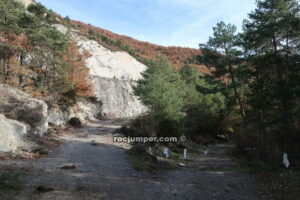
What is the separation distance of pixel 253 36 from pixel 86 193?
13.8 metres

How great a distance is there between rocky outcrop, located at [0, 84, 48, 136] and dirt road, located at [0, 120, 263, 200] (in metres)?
3.80

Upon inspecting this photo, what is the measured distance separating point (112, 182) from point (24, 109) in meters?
10.1

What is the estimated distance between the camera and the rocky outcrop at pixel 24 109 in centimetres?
1531

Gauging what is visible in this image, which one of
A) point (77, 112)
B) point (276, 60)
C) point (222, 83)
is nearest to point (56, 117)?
point (77, 112)

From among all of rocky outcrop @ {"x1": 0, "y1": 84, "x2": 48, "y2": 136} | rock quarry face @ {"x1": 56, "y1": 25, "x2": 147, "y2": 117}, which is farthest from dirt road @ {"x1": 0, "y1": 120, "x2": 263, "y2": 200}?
rock quarry face @ {"x1": 56, "y1": 25, "x2": 147, "y2": 117}

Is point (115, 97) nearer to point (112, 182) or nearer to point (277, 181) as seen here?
point (112, 182)

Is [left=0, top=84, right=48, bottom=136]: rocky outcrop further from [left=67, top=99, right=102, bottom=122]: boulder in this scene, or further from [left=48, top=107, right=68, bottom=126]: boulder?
[left=67, top=99, right=102, bottom=122]: boulder

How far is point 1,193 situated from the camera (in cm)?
611

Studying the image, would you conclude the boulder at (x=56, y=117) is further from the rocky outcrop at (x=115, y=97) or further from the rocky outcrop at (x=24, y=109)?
the rocky outcrop at (x=115, y=97)

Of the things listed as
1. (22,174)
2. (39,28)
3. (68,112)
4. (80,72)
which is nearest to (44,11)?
(39,28)

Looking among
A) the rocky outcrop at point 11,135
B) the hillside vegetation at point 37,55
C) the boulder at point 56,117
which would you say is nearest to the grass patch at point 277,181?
the rocky outcrop at point 11,135

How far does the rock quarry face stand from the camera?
44.7 metres

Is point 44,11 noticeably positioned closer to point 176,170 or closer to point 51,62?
point 51,62

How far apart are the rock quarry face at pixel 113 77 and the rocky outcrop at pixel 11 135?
27747 mm
